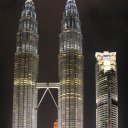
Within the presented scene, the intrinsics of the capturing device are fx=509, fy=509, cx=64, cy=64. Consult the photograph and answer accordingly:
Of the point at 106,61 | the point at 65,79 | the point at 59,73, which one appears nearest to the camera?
the point at 65,79

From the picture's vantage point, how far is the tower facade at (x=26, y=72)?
25516 millimetres

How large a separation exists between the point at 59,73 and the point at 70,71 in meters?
0.65

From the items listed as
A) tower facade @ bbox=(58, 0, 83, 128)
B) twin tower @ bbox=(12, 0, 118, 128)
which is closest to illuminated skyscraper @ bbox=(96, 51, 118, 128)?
twin tower @ bbox=(12, 0, 118, 128)

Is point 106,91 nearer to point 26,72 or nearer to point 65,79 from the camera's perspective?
point 65,79

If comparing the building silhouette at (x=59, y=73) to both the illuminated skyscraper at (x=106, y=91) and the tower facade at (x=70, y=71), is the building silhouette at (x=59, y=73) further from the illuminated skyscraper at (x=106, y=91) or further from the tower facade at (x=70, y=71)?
the illuminated skyscraper at (x=106, y=91)

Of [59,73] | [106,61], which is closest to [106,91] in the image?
[106,61]

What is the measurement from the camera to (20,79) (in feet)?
86.6

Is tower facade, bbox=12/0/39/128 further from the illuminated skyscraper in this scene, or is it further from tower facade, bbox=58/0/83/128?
the illuminated skyscraper

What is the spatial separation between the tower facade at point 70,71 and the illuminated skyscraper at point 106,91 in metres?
1.35

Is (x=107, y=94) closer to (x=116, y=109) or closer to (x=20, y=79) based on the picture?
A: (x=116, y=109)

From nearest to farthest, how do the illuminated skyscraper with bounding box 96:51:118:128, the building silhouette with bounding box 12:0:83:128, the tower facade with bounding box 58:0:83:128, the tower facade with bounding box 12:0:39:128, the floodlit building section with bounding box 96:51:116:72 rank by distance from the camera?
1. the tower facade with bounding box 12:0:39:128
2. the building silhouette with bounding box 12:0:83:128
3. the tower facade with bounding box 58:0:83:128
4. the illuminated skyscraper with bounding box 96:51:118:128
5. the floodlit building section with bounding box 96:51:116:72

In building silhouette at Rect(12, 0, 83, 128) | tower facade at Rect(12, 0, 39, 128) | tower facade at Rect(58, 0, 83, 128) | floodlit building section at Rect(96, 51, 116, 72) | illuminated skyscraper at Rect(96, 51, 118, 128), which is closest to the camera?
tower facade at Rect(12, 0, 39, 128)

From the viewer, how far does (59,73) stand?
2700cm

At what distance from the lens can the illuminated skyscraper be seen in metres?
26.6
